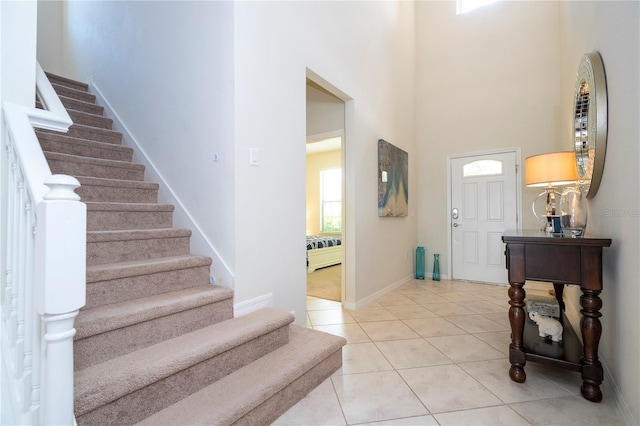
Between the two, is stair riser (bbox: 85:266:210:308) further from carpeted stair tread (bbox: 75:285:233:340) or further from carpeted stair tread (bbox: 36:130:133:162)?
carpeted stair tread (bbox: 36:130:133:162)

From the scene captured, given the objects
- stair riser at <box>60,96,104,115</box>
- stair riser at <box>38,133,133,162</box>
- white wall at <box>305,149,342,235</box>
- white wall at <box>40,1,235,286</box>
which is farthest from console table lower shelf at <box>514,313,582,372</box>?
white wall at <box>305,149,342,235</box>

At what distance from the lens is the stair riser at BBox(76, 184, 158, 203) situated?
2172mm

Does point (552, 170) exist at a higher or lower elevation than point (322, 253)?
higher

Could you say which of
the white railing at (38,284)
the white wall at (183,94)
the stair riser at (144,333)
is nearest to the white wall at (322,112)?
the white wall at (183,94)

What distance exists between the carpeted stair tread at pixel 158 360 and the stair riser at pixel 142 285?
353 millimetres

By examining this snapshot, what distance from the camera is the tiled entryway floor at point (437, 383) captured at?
150cm

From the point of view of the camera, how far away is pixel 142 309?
4.85ft

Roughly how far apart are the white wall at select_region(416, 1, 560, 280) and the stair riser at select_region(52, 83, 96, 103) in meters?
4.53

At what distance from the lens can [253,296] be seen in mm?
2070

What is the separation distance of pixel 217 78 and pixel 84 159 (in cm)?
125

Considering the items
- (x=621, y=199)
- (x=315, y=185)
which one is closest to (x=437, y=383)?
(x=621, y=199)

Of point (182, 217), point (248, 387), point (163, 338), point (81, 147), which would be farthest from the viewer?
point (81, 147)

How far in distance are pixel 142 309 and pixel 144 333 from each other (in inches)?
4.6

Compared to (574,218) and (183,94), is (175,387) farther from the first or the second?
(574,218)
